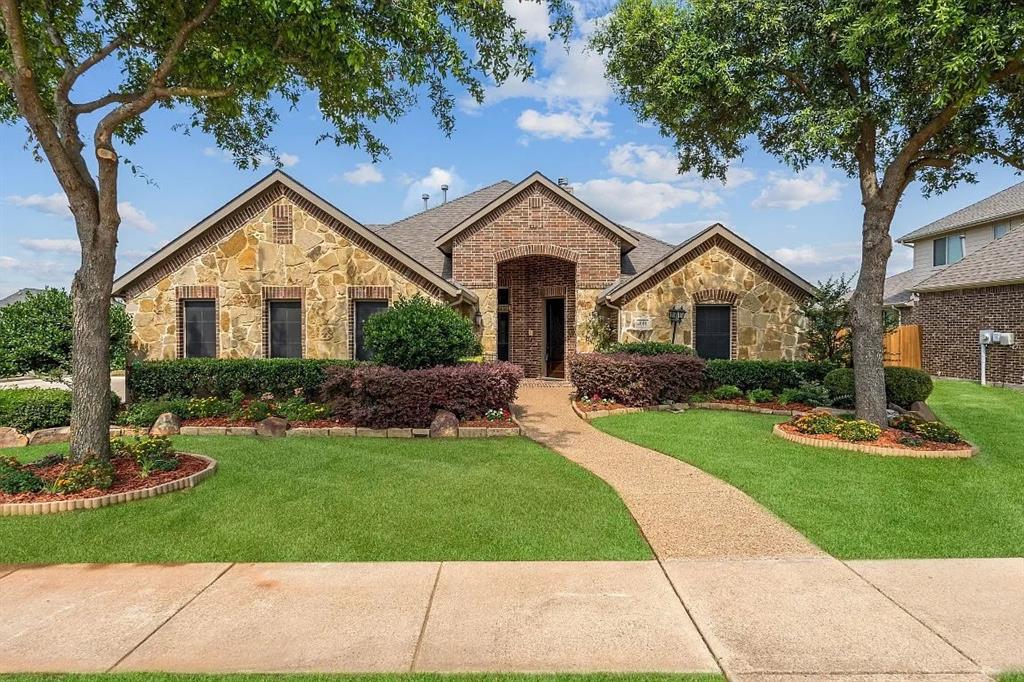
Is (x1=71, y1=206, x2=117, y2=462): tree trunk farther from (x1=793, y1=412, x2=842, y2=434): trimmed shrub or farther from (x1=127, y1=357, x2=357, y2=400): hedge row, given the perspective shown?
(x1=793, y1=412, x2=842, y2=434): trimmed shrub

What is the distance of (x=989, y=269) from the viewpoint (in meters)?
18.5

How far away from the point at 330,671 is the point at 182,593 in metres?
1.77

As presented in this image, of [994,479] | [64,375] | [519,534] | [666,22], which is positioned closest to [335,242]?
[64,375]

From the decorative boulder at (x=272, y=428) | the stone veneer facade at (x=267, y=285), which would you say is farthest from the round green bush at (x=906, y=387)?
the decorative boulder at (x=272, y=428)

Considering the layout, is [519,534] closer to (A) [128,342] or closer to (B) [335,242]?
(B) [335,242]

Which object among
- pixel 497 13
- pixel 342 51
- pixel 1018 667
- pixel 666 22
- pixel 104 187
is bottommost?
pixel 1018 667

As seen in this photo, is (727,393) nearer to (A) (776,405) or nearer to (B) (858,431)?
(A) (776,405)

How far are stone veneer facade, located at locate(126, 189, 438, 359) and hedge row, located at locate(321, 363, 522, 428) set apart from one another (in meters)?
3.93

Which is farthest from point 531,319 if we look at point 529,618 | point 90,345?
point 529,618

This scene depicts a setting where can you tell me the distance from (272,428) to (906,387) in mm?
12497

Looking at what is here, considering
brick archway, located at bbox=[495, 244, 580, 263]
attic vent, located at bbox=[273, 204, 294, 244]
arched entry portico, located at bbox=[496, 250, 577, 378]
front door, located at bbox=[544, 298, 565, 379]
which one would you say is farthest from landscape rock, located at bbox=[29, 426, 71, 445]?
front door, located at bbox=[544, 298, 565, 379]

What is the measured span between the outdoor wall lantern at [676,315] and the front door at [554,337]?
3.95 meters

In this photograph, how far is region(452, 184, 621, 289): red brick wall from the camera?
54.3 ft

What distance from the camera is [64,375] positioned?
11.4 m
